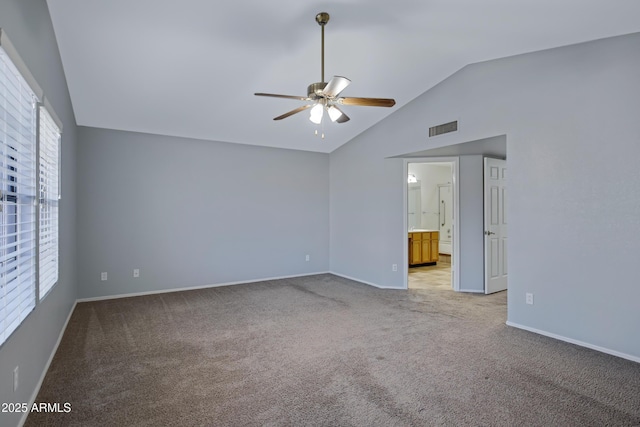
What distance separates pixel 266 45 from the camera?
3.39 m

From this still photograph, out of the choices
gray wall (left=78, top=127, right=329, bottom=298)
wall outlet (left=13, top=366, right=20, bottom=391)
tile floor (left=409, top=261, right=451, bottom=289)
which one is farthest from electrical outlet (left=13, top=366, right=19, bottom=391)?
tile floor (left=409, top=261, right=451, bottom=289)

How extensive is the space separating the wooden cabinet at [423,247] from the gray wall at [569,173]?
10.8 ft

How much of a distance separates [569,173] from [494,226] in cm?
198

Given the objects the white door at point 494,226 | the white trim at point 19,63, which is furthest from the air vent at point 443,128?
the white trim at point 19,63

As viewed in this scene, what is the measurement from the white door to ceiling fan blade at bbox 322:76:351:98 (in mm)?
3309

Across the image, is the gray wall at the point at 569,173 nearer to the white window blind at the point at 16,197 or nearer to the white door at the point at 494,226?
the white door at the point at 494,226

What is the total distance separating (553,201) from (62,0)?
15.6ft

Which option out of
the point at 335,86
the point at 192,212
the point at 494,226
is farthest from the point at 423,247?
the point at 335,86

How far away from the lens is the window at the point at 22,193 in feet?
5.64

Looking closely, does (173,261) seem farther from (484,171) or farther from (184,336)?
(484,171)

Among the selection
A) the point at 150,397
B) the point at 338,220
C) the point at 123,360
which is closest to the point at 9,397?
the point at 150,397

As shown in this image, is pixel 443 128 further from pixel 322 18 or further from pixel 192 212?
pixel 192 212

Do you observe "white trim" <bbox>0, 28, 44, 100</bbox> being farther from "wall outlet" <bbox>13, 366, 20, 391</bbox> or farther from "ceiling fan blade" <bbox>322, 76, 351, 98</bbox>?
"ceiling fan blade" <bbox>322, 76, 351, 98</bbox>

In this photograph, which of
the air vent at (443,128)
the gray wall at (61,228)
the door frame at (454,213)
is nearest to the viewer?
the gray wall at (61,228)
